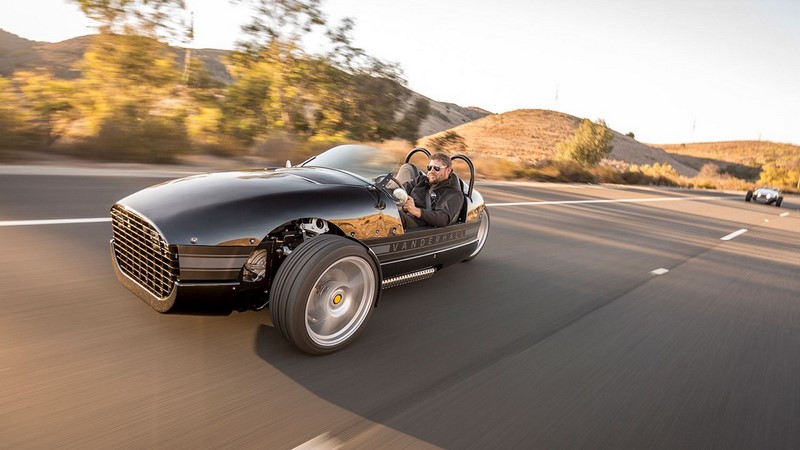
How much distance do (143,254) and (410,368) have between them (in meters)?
1.68

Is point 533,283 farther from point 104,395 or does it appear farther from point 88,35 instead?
point 88,35

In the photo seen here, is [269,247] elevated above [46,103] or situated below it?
below

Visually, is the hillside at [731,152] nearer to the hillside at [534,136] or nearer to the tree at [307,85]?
the hillside at [534,136]

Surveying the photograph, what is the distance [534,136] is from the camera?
99.3m

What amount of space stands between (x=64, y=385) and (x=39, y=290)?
4.66 feet

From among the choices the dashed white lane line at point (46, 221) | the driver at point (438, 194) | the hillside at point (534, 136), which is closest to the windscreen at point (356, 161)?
the driver at point (438, 194)

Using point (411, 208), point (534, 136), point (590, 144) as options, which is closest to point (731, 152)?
point (534, 136)

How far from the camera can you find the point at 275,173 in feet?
12.0

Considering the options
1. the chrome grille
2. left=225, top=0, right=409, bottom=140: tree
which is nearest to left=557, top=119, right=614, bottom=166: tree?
left=225, top=0, right=409, bottom=140: tree

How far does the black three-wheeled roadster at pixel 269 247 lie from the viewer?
2686 mm

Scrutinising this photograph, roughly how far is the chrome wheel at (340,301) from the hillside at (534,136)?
3124 inches

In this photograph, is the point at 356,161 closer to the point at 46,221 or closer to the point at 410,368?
the point at 410,368

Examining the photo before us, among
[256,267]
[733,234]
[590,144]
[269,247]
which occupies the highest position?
[590,144]

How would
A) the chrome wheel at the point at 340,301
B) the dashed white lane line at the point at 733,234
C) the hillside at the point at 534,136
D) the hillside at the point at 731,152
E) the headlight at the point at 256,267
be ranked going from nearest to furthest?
the headlight at the point at 256,267
the chrome wheel at the point at 340,301
the dashed white lane line at the point at 733,234
the hillside at the point at 534,136
the hillside at the point at 731,152
